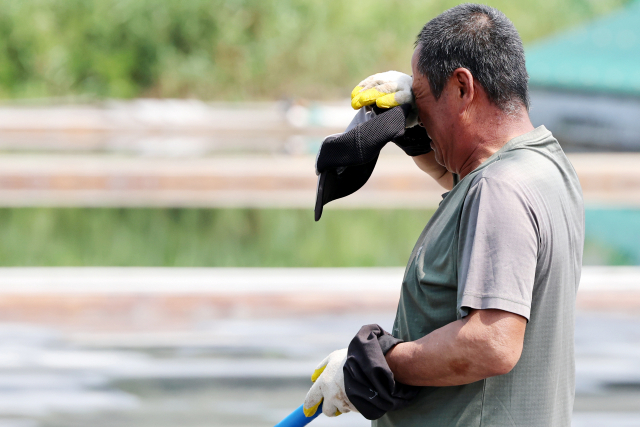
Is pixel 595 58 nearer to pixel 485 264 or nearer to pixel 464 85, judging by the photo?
pixel 464 85

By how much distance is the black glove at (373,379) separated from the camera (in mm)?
1600

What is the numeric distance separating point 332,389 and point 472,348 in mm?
435

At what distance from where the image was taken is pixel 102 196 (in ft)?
33.0

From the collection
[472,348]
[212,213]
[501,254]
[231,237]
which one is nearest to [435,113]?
[501,254]

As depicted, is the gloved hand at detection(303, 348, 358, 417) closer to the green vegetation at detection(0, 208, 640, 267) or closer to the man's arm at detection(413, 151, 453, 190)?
the man's arm at detection(413, 151, 453, 190)

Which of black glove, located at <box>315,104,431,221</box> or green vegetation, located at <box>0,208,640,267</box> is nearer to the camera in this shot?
black glove, located at <box>315,104,431,221</box>

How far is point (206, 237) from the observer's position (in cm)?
907

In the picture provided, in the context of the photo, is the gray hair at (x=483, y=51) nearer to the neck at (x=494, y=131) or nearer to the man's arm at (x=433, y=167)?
the neck at (x=494, y=131)

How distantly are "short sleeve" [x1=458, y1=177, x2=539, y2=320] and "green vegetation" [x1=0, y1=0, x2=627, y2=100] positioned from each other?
22.7 meters

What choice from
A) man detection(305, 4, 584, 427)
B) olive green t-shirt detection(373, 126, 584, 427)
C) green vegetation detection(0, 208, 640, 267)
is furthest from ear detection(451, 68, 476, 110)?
green vegetation detection(0, 208, 640, 267)

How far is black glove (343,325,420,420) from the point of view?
1600 mm

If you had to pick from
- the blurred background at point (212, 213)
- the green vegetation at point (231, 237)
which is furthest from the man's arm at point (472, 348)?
the green vegetation at point (231, 237)

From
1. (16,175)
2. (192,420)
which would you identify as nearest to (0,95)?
(16,175)

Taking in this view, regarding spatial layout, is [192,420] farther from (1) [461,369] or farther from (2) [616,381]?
(1) [461,369]
